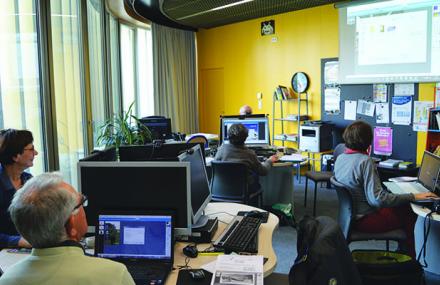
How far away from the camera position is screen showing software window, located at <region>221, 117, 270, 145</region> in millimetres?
4969

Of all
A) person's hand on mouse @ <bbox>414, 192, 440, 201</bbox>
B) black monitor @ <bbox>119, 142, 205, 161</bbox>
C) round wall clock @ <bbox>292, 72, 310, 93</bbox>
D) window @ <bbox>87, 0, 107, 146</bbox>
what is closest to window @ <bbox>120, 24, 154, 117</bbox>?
window @ <bbox>87, 0, 107, 146</bbox>

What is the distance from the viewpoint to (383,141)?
5.98 metres

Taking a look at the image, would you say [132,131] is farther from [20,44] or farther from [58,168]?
[20,44]

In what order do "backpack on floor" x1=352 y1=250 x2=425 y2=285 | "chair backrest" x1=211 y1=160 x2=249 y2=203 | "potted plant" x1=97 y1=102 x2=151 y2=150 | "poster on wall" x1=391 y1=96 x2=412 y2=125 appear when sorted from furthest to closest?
"poster on wall" x1=391 y1=96 x2=412 y2=125 → "potted plant" x1=97 y1=102 x2=151 y2=150 → "chair backrest" x1=211 y1=160 x2=249 y2=203 → "backpack on floor" x1=352 y1=250 x2=425 y2=285

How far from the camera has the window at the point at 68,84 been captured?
14.0 ft

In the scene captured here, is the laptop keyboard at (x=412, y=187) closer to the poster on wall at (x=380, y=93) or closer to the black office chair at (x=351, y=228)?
the black office chair at (x=351, y=228)

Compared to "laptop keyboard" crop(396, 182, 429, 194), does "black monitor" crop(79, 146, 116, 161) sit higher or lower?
higher

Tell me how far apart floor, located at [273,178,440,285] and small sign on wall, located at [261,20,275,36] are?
282 cm

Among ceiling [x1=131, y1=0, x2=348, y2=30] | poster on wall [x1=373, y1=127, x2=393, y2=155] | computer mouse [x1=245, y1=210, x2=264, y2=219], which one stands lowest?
computer mouse [x1=245, y1=210, x2=264, y2=219]

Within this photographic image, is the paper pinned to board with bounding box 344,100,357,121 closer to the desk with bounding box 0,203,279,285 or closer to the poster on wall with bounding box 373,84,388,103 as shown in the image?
the poster on wall with bounding box 373,84,388,103

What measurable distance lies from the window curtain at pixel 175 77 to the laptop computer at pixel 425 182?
200 inches

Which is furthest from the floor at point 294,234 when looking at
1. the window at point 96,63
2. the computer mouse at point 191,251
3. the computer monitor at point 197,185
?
the window at point 96,63

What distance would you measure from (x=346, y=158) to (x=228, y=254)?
158 centimetres

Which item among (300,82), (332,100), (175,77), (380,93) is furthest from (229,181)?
(175,77)
